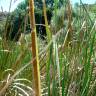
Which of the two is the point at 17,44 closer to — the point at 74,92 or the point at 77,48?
the point at 77,48

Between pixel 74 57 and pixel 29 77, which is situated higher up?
pixel 74 57

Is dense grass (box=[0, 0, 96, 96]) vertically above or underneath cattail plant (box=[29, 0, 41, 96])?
underneath

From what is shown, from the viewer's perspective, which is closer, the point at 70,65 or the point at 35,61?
the point at 35,61

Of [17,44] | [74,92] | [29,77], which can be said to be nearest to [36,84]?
[74,92]

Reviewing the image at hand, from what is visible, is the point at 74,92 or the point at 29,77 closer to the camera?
the point at 74,92

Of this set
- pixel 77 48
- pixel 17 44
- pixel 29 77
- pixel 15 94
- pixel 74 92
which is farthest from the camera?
pixel 17 44

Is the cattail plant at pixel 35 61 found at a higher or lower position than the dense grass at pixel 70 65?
higher

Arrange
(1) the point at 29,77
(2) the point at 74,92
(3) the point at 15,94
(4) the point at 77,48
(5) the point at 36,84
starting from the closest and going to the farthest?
(5) the point at 36,84 → (2) the point at 74,92 → (4) the point at 77,48 → (3) the point at 15,94 → (1) the point at 29,77

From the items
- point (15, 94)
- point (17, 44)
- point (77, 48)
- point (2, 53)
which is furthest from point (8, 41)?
point (77, 48)

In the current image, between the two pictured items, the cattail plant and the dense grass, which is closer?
the cattail plant

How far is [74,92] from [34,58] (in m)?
0.43

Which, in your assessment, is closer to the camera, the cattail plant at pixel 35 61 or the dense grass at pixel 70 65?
the cattail plant at pixel 35 61

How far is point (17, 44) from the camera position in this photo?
58.3 inches

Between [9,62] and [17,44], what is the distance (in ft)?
1.02
